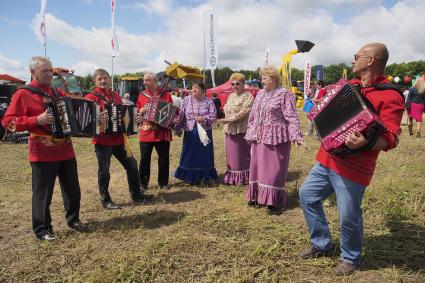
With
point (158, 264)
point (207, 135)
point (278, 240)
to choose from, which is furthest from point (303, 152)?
point (158, 264)

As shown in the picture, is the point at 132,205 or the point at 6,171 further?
the point at 6,171

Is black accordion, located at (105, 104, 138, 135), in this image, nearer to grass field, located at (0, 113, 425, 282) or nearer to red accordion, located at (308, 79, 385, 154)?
grass field, located at (0, 113, 425, 282)

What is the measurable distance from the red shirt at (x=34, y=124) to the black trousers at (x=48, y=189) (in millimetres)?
116

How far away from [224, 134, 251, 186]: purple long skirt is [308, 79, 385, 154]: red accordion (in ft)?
10.9

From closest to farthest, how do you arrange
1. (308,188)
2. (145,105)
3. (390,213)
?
(308,188) → (390,213) → (145,105)

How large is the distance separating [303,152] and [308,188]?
644cm

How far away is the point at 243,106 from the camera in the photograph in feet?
20.5

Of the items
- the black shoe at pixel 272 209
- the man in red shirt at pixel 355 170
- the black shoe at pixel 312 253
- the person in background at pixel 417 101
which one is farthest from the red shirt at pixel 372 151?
the person in background at pixel 417 101

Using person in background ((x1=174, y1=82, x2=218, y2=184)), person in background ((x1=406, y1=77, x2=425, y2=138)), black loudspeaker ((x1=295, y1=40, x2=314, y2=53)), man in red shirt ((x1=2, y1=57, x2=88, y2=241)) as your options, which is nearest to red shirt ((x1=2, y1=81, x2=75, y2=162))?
man in red shirt ((x1=2, y1=57, x2=88, y2=241))

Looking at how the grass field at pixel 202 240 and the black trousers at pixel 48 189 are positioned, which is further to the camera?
the black trousers at pixel 48 189

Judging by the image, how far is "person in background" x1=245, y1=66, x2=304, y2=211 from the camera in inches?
198

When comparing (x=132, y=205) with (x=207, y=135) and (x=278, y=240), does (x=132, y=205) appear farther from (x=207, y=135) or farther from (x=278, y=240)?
(x=278, y=240)

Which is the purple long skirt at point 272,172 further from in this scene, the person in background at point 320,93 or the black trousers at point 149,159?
the black trousers at point 149,159

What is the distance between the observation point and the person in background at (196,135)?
661cm
